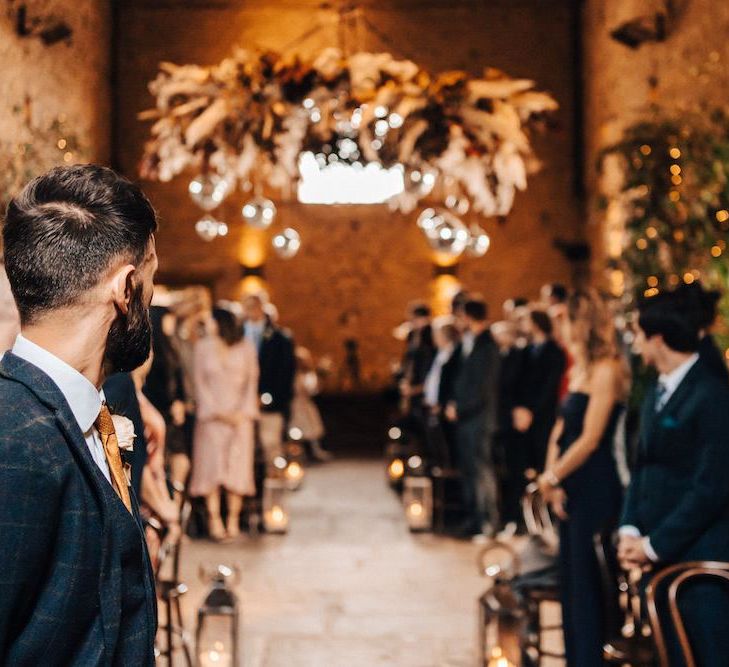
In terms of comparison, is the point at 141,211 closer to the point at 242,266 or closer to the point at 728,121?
the point at 728,121

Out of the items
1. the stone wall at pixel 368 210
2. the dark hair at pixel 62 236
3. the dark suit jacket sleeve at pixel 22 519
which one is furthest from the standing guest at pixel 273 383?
the dark suit jacket sleeve at pixel 22 519

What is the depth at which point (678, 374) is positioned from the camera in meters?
2.85

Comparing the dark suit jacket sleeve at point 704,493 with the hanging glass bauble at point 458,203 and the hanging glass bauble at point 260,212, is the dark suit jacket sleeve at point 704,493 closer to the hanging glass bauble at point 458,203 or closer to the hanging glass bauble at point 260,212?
the hanging glass bauble at point 458,203

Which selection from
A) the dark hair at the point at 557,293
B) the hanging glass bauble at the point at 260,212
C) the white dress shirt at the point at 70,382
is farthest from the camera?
the hanging glass bauble at the point at 260,212

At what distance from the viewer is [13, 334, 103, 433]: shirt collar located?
1266mm

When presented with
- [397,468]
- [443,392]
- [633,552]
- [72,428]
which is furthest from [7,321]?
[397,468]

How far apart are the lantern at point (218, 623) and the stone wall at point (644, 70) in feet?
11.7

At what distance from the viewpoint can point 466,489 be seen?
24.4 ft

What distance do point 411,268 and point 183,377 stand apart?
8551 mm

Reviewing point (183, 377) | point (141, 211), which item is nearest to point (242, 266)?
point (183, 377)

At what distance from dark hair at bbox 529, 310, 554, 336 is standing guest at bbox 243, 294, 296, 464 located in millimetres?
2342

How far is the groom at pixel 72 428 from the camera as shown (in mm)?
1146

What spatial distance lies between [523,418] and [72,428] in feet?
18.9

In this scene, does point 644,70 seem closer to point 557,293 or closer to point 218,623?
point 557,293
